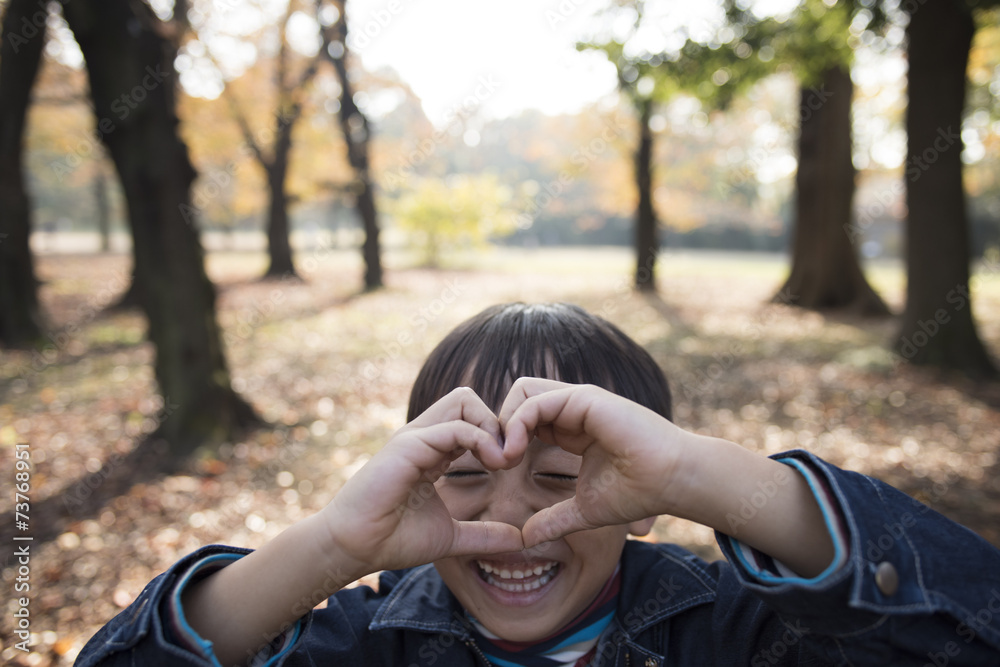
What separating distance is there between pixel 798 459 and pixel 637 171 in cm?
1632

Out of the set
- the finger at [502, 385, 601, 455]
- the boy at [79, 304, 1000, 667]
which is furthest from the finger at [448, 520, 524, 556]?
the finger at [502, 385, 601, 455]

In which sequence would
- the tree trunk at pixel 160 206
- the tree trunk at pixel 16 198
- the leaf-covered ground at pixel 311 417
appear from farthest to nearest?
the tree trunk at pixel 16 198, the tree trunk at pixel 160 206, the leaf-covered ground at pixel 311 417

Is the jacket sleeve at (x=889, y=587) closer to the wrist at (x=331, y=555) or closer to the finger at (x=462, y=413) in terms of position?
the finger at (x=462, y=413)

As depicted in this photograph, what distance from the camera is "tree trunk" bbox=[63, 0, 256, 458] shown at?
4402mm

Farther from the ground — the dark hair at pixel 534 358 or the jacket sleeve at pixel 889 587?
the dark hair at pixel 534 358

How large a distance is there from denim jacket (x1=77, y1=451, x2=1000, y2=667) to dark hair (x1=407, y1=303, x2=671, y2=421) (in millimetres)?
463

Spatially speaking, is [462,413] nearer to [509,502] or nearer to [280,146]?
[509,502]

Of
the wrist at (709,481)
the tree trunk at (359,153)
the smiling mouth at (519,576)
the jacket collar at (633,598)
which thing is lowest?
the jacket collar at (633,598)

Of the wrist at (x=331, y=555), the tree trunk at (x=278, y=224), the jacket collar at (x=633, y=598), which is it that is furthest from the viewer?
the tree trunk at (x=278, y=224)

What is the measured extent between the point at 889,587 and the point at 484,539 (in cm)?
77

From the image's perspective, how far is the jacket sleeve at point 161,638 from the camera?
1.11 meters

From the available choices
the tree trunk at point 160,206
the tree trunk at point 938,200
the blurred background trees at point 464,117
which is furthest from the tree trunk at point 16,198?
the tree trunk at point 938,200

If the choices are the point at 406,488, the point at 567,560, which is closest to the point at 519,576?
the point at 567,560

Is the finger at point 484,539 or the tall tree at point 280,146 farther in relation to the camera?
the tall tree at point 280,146
